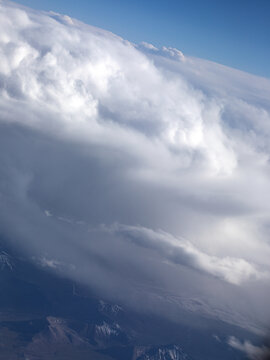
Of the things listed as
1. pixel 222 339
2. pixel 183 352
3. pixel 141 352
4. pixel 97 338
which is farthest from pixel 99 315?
pixel 222 339

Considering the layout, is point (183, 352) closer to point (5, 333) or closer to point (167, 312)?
point (167, 312)

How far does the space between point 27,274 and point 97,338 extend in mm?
46076

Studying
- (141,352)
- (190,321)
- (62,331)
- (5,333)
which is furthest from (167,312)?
(5,333)

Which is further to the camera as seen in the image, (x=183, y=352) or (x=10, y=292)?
(x=10, y=292)

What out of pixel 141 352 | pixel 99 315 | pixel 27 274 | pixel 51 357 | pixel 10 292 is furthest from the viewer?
pixel 27 274

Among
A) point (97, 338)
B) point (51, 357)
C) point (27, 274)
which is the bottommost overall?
point (51, 357)

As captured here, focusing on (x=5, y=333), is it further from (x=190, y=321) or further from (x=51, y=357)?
(x=190, y=321)

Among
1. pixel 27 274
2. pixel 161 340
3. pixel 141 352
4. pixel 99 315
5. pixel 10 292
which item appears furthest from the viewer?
pixel 27 274

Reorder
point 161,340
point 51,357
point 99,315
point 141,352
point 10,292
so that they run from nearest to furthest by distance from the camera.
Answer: point 51,357 → point 141,352 → point 161,340 → point 99,315 → point 10,292

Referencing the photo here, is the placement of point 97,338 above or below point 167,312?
below

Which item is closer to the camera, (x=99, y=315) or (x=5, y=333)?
(x=5, y=333)

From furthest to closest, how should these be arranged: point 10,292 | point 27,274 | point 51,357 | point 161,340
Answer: point 27,274
point 10,292
point 161,340
point 51,357

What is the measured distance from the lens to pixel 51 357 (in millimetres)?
100062

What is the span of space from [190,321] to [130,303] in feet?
80.1
